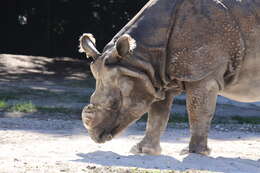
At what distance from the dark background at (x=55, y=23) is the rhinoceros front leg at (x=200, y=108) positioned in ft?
48.4

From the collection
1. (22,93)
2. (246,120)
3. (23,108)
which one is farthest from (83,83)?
(246,120)

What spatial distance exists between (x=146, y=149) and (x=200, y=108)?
990 mm

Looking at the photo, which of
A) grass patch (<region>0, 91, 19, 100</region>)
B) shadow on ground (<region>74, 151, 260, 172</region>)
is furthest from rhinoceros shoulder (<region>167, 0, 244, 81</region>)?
grass patch (<region>0, 91, 19, 100</region>)

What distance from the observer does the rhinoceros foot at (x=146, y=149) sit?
8820 mm

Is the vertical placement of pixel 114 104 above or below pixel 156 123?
above

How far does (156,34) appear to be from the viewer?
8383 mm

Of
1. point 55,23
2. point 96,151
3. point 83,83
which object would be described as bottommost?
point 83,83

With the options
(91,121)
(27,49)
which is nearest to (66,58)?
(27,49)

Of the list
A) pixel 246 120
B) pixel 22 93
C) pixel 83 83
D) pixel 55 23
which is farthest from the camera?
pixel 55 23

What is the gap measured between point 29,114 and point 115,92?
5.31 meters

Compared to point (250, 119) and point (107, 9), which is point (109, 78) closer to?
point (250, 119)

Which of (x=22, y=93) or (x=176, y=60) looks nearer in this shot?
(x=176, y=60)

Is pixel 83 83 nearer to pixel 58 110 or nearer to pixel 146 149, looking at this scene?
pixel 58 110

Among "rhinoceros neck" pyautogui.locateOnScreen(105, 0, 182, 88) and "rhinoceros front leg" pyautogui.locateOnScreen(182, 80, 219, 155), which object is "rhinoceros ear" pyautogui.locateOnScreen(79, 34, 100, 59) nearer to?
"rhinoceros neck" pyautogui.locateOnScreen(105, 0, 182, 88)
